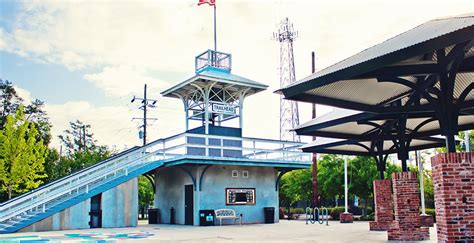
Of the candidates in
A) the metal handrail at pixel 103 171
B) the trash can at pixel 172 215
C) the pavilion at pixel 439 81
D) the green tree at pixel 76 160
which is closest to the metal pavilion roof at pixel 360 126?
the pavilion at pixel 439 81

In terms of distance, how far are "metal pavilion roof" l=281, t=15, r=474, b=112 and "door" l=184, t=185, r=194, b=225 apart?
39.7ft

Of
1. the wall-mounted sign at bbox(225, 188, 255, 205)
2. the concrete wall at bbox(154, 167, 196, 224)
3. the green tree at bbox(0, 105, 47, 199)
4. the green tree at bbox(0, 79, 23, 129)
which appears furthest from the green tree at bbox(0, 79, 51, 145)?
the wall-mounted sign at bbox(225, 188, 255, 205)

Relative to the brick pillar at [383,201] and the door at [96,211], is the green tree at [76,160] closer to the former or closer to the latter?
the door at [96,211]

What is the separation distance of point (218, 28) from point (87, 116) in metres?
28.8

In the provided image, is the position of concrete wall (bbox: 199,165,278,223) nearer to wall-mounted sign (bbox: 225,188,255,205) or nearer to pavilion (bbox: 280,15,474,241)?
wall-mounted sign (bbox: 225,188,255,205)

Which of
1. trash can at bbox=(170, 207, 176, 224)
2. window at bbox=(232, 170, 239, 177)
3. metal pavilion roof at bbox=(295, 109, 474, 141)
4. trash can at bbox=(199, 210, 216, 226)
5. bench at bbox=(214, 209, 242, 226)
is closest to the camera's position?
metal pavilion roof at bbox=(295, 109, 474, 141)

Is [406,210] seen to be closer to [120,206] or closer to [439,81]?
[439,81]

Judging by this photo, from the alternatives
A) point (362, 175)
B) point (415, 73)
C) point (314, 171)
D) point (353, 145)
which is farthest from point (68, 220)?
point (362, 175)

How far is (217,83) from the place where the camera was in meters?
23.0

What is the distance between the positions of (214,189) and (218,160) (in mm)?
1694

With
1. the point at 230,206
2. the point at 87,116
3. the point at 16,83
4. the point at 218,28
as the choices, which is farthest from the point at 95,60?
the point at 87,116

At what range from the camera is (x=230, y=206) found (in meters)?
22.0

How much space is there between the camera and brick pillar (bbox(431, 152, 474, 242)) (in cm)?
785

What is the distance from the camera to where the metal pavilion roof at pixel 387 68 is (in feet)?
22.1
